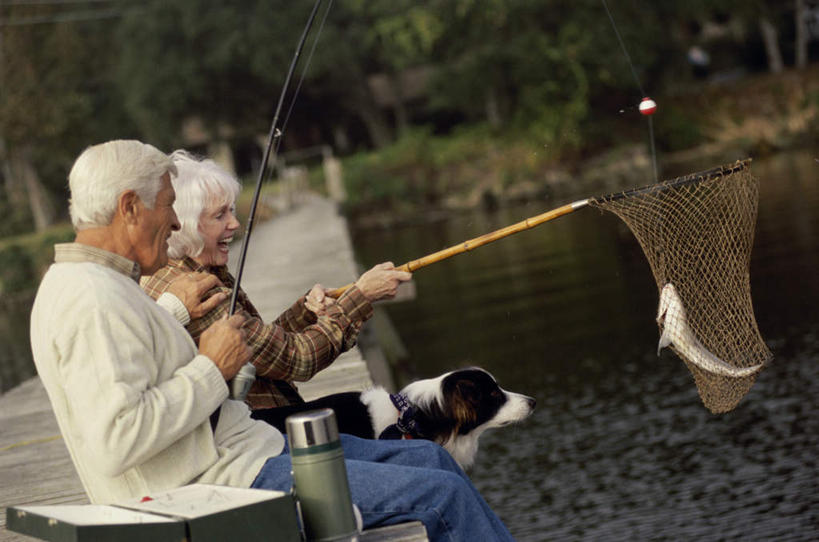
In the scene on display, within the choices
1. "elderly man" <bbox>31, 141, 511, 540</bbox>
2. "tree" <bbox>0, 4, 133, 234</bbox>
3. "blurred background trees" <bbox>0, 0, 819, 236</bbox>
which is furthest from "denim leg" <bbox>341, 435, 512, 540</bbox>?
"tree" <bbox>0, 4, 133, 234</bbox>

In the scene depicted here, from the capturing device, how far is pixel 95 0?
60000 mm

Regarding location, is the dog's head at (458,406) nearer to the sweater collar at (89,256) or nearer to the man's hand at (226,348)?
the man's hand at (226,348)

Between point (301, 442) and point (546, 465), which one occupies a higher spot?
point (301, 442)

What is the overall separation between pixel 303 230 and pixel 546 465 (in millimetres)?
16716

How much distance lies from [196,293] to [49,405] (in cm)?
457

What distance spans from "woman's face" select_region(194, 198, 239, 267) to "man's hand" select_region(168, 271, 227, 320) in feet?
0.69

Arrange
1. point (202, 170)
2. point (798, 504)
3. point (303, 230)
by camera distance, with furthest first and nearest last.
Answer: point (303, 230)
point (798, 504)
point (202, 170)

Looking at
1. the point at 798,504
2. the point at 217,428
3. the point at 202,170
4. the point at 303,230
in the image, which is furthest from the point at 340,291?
the point at 303,230

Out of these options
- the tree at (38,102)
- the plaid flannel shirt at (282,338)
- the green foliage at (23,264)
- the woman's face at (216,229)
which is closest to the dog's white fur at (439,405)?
the plaid flannel shirt at (282,338)

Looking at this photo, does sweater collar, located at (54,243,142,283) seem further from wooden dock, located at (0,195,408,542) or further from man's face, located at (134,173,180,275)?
wooden dock, located at (0,195,408,542)

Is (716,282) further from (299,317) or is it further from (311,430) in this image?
(311,430)

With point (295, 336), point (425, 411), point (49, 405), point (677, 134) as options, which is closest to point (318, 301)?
point (295, 336)

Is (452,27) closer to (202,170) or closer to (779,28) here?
(779,28)

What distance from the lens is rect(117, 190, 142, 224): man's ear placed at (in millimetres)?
3150
